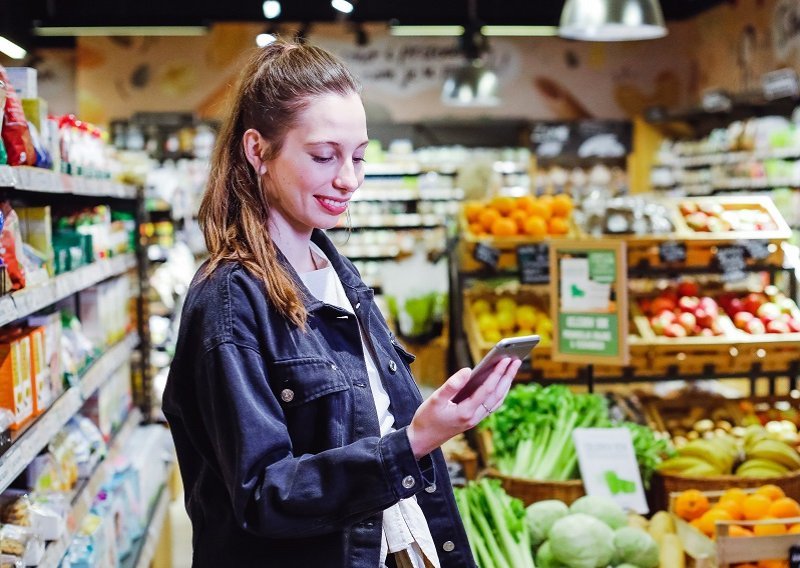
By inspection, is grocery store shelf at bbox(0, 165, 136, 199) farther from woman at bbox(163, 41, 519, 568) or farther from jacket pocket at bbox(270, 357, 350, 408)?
jacket pocket at bbox(270, 357, 350, 408)

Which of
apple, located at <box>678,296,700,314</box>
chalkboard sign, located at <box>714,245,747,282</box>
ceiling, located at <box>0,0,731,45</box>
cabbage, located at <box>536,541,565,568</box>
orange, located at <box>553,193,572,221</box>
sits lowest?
cabbage, located at <box>536,541,565,568</box>

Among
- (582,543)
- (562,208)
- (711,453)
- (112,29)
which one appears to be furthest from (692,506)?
(112,29)

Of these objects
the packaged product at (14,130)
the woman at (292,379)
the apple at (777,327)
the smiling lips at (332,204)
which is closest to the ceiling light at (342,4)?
the apple at (777,327)

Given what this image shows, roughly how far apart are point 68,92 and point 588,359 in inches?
482

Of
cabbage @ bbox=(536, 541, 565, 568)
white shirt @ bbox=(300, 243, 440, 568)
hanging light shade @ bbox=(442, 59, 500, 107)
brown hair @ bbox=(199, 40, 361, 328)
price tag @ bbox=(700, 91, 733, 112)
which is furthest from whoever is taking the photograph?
price tag @ bbox=(700, 91, 733, 112)

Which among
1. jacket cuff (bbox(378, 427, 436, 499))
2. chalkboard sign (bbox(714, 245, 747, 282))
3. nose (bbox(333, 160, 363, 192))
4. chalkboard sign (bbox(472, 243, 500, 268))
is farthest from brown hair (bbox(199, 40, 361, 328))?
chalkboard sign (bbox(714, 245, 747, 282))

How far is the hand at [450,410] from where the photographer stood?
4.76 ft

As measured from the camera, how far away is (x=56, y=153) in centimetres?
290

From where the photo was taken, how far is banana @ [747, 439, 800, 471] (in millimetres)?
3764

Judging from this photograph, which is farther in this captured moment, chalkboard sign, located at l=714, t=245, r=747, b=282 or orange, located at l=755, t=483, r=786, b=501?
chalkboard sign, located at l=714, t=245, r=747, b=282

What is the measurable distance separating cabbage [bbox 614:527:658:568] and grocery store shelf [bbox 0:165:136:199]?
1.99 meters

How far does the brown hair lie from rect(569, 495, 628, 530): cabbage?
6.55 ft

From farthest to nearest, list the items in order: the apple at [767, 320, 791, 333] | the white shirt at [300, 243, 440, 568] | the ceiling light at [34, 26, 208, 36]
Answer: the ceiling light at [34, 26, 208, 36] < the apple at [767, 320, 791, 333] < the white shirt at [300, 243, 440, 568]

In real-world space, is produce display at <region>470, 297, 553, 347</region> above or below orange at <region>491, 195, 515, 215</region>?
below
